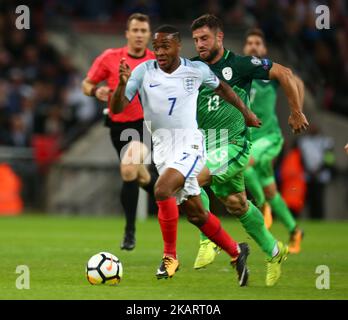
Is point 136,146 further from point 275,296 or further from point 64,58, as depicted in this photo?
point 64,58

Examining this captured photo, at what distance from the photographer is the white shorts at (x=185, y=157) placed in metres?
8.99

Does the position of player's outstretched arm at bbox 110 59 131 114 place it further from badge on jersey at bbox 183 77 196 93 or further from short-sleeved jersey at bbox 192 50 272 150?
short-sleeved jersey at bbox 192 50 272 150

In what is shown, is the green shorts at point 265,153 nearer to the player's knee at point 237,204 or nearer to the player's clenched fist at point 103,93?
the player's clenched fist at point 103,93

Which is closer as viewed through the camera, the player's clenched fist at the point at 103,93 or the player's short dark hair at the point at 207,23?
the player's short dark hair at the point at 207,23

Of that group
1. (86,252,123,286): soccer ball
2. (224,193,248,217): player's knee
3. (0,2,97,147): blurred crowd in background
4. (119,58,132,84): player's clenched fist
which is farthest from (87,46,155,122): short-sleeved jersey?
(0,2,97,147): blurred crowd in background

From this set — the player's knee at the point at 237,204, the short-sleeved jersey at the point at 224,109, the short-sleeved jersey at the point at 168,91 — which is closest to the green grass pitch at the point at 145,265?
the player's knee at the point at 237,204

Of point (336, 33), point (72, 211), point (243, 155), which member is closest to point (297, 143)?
point (336, 33)

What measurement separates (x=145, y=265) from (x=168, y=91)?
227 centimetres

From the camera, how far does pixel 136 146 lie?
485 inches

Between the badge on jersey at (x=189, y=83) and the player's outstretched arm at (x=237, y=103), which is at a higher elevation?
the badge on jersey at (x=189, y=83)

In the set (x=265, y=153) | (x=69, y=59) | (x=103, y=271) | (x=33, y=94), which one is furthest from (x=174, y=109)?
(x=69, y=59)

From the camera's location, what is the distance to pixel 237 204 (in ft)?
31.4

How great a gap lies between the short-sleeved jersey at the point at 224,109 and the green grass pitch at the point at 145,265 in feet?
4.22

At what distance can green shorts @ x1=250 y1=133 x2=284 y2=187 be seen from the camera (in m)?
13.2
